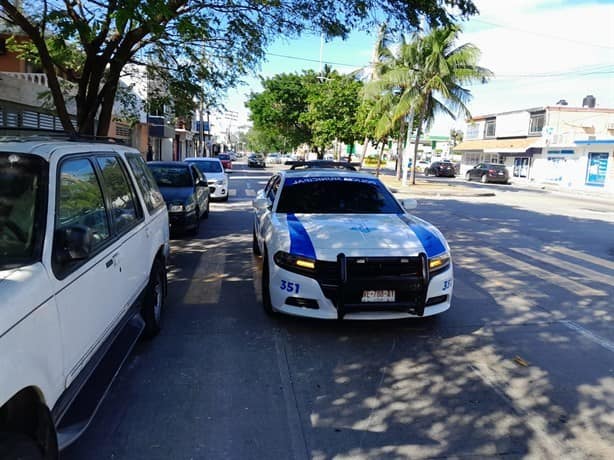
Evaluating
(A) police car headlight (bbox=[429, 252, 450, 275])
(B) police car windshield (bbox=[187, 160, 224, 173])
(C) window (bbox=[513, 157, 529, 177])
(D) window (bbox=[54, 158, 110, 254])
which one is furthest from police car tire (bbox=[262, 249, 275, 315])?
(C) window (bbox=[513, 157, 529, 177])

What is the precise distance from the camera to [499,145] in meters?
49.3

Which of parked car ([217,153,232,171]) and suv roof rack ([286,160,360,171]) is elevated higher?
suv roof rack ([286,160,360,171])

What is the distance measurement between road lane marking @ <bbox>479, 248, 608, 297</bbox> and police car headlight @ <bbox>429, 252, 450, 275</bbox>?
2.89m

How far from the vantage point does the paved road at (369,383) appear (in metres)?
3.27

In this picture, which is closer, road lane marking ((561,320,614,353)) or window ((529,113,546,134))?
road lane marking ((561,320,614,353))

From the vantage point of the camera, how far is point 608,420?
143 inches

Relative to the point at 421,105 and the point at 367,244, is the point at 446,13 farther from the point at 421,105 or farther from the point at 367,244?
the point at 421,105

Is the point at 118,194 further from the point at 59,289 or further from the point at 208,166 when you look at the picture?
the point at 208,166

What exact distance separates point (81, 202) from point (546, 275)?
7.17 m

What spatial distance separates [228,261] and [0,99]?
8968 millimetres

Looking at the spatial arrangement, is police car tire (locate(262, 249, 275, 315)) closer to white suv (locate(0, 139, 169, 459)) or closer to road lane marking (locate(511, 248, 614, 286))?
white suv (locate(0, 139, 169, 459))

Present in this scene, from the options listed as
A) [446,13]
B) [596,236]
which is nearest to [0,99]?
[446,13]

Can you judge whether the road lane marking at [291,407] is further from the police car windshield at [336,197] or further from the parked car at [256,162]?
the parked car at [256,162]

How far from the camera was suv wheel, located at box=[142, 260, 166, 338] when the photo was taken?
15.7 ft
